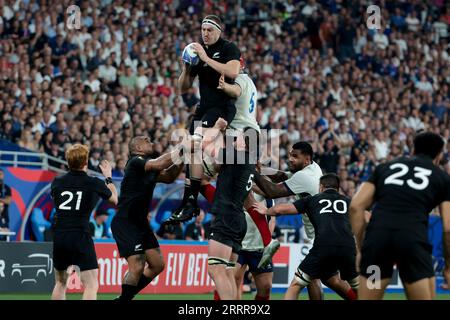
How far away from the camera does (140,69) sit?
24594 millimetres

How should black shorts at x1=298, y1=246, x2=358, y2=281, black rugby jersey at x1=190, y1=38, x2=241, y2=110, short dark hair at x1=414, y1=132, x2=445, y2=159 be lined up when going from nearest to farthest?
1. short dark hair at x1=414, y1=132, x2=445, y2=159
2. black rugby jersey at x1=190, y1=38, x2=241, y2=110
3. black shorts at x1=298, y1=246, x2=358, y2=281

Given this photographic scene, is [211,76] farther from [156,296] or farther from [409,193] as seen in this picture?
[156,296]

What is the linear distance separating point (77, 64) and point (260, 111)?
5.07 metres

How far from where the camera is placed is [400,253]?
8.99 metres

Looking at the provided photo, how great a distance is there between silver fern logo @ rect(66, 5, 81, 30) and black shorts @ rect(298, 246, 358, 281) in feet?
40.4

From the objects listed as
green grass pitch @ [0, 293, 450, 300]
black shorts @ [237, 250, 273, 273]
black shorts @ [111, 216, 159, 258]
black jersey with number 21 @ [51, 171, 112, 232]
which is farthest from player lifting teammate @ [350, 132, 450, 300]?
green grass pitch @ [0, 293, 450, 300]

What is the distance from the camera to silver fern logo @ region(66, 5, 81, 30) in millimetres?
23109

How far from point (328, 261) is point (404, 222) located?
388cm

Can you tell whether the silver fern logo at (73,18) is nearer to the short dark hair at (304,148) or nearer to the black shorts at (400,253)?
the short dark hair at (304,148)

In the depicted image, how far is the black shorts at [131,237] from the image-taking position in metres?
12.9

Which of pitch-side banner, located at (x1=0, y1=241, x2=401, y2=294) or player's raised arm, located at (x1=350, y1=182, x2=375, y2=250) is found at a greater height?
player's raised arm, located at (x1=350, y1=182, x2=375, y2=250)

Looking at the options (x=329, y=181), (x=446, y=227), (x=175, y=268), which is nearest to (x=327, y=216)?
Result: (x=329, y=181)

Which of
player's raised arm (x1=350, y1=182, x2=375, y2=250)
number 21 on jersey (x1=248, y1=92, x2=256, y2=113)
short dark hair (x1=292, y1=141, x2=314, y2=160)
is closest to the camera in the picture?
player's raised arm (x1=350, y1=182, x2=375, y2=250)

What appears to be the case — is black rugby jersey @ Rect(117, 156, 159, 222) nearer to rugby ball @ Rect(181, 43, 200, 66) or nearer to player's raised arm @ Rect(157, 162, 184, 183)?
player's raised arm @ Rect(157, 162, 184, 183)
